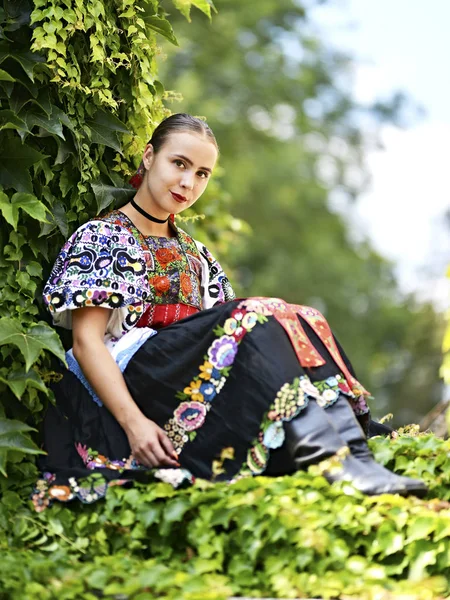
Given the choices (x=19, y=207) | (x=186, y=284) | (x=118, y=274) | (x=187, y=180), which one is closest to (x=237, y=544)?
(x=118, y=274)

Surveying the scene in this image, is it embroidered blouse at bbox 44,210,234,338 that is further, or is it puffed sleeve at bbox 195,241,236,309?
puffed sleeve at bbox 195,241,236,309

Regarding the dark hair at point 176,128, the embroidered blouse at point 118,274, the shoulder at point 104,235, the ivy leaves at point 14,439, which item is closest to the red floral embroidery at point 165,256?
the embroidered blouse at point 118,274

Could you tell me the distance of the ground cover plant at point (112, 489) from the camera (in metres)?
2.33

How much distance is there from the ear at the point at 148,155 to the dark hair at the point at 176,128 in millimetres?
16

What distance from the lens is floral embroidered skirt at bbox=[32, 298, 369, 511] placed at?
2.74m

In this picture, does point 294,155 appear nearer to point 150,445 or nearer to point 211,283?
point 211,283

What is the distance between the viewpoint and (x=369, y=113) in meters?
17.3

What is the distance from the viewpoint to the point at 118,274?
307cm

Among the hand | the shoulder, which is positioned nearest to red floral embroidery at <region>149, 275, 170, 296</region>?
the shoulder

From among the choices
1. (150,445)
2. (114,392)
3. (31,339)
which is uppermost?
(31,339)

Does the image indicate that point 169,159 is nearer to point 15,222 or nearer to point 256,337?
point 15,222

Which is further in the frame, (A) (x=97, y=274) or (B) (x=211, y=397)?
(A) (x=97, y=274)

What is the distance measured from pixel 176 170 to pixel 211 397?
0.90 metres

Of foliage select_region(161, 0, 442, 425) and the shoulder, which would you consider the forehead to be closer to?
the shoulder
